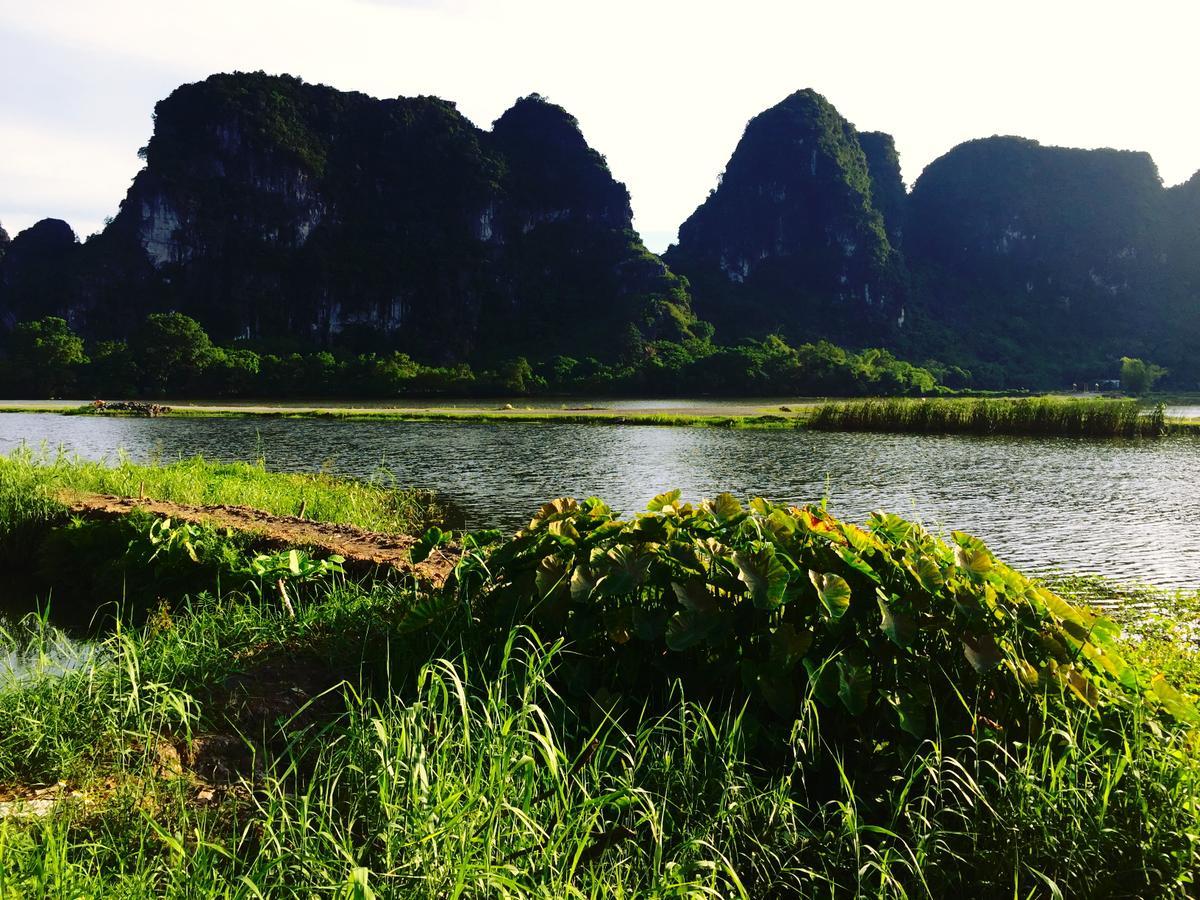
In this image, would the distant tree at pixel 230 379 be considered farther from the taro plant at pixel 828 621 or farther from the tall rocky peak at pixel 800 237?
the tall rocky peak at pixel 800 237

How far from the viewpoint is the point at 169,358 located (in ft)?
264

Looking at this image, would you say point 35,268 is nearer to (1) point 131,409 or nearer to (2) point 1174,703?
(1) point 131,409

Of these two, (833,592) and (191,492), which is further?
(191,492)

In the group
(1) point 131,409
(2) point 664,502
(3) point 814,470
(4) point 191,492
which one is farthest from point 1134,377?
(2) point 664,502

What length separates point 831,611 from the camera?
10.1 feet

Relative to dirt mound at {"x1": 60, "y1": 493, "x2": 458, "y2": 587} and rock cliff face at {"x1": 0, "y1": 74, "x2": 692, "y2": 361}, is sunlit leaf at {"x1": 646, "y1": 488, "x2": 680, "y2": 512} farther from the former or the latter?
Result: rock cliff face at {"x1": 0, "y1": 74, "x2": 692, "y2": 361}

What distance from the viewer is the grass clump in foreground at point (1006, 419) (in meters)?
37.1

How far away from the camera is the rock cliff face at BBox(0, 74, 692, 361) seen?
135000 mm

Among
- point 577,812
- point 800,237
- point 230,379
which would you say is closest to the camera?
point 577,812

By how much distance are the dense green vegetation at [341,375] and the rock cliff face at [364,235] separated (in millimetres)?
31592

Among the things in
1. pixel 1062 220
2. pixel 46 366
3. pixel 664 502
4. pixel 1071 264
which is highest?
pixel 1062 220

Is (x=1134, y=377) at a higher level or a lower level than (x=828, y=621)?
higher

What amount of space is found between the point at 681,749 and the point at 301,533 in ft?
20.9

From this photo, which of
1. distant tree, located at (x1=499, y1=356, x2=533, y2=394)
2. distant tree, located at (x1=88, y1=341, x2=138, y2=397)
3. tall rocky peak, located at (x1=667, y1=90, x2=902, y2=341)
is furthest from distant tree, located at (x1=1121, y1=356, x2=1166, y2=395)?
distant tree, located at (x1=88, y1=341, x2=138, y2=397)
